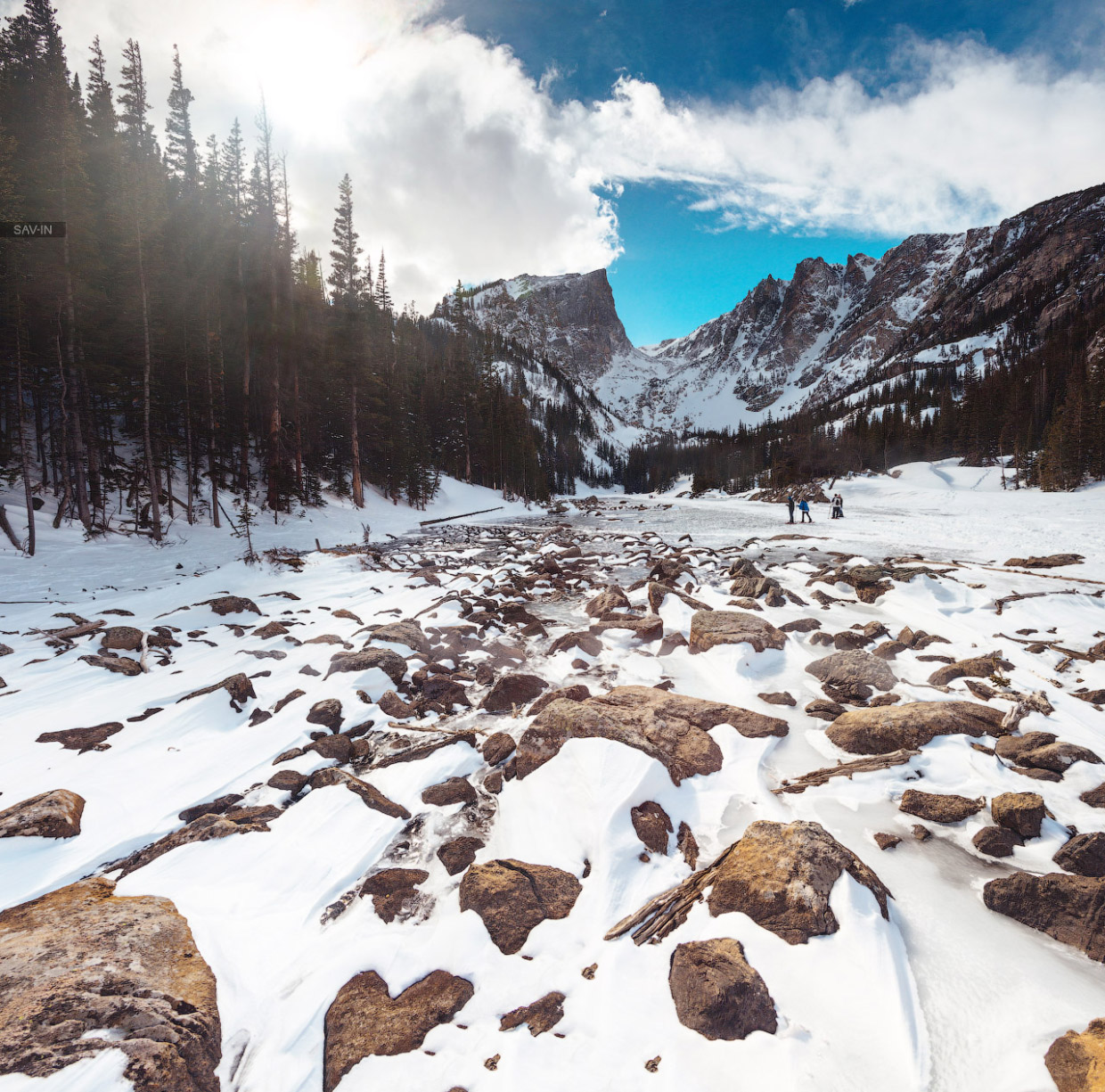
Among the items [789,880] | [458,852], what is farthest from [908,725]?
[458,852]

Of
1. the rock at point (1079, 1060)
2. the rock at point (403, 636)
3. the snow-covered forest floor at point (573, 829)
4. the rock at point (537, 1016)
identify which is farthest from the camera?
the rock at point (403, 636)

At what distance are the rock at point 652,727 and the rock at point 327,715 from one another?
241cm

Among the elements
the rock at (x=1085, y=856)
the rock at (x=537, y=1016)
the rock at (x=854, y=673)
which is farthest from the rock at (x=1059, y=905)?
the rock at (x=854, y=673)

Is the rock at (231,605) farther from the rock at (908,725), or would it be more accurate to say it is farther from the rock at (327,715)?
the rock at (908,725)

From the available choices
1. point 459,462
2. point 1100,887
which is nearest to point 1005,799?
point 1100,887

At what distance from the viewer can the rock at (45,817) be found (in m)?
3.54

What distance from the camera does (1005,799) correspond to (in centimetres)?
369

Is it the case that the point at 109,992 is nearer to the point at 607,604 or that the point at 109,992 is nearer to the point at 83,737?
the point at 83,737

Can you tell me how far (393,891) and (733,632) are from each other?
6039 millimetres

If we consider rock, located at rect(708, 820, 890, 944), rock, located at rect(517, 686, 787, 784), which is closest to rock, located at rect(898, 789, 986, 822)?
rock, located at rect(708, 820, 890, 944)

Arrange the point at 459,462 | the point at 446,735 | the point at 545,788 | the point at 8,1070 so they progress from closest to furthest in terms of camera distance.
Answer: the point at 8,1070, the point at 545,788, the point at 446,735, the point at 459,462

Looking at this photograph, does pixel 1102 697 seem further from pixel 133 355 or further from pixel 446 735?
pixel 133 355

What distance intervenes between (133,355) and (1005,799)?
80.3ft

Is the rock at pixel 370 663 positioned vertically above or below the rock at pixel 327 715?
above
